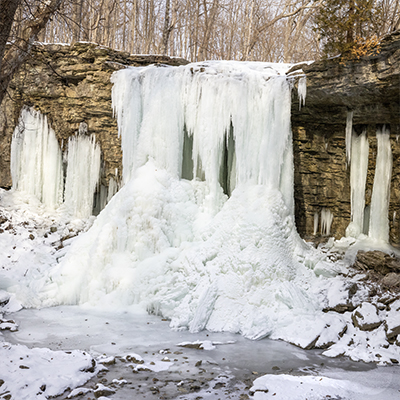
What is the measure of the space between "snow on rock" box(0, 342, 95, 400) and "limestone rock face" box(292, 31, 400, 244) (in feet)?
20.1

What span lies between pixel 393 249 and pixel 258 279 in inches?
116

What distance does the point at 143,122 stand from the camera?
9.76 meters

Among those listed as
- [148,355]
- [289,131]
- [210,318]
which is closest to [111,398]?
[148,355]

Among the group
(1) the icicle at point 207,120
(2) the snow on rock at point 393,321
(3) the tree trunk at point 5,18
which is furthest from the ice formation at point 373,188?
(3) the tree trunk at point 5,18

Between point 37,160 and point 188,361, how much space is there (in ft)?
25.5

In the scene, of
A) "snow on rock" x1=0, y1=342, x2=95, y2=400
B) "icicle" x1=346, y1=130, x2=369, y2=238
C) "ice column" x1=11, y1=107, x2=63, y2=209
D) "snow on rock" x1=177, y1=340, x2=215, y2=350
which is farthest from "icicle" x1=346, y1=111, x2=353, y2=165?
"ice column" x1=11, y1=107, x2=63, y2=209

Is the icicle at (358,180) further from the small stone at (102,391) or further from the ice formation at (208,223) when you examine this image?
the small stone at (102,391)

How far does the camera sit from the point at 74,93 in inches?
424

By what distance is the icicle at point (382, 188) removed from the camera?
8711 millimetres

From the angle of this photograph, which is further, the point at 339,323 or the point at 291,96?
the point at 291,96

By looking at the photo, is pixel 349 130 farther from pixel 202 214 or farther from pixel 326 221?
pixel 202 214

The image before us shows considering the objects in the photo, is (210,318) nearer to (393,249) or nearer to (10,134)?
(393,249)

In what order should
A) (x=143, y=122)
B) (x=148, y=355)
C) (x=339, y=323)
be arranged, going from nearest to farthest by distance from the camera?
(x=148, y=355), (x=339, y=323), (x=143, y=122)

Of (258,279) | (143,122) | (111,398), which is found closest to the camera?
(111,398)
